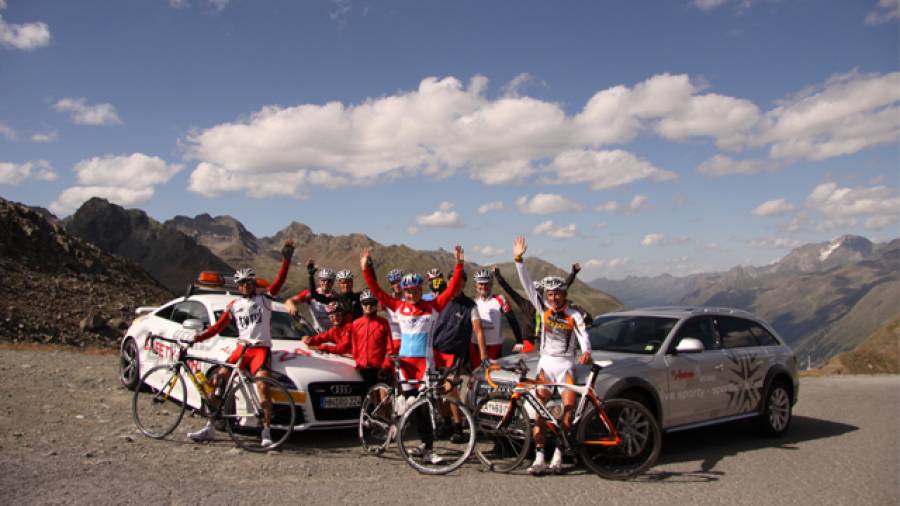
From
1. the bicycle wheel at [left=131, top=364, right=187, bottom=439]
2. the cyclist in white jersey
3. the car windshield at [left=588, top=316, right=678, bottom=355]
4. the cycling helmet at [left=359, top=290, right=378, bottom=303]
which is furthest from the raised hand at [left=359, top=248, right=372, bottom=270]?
the car windshield at [left=588, top=316, right=678, bottom=355]

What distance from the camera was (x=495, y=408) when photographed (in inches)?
275

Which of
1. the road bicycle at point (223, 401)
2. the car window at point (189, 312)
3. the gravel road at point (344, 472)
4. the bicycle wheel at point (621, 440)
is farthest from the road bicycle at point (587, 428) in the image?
the car window at point (189, 312)

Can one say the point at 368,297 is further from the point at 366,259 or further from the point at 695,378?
the point at 695,378

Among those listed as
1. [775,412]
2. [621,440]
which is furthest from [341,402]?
[775,412]

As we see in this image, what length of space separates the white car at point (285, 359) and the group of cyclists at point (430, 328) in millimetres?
280

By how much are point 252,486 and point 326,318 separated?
3.85 meters

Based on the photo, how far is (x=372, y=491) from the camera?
5.98m

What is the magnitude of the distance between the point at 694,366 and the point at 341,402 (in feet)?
14.2

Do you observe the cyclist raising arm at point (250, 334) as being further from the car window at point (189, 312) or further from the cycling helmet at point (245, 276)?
the car window at point (189, 312)

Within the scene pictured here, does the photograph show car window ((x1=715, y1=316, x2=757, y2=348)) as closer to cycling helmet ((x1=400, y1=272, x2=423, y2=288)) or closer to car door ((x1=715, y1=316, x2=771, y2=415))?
car door ((x1=715, y1=316, x2=771, y2=415))

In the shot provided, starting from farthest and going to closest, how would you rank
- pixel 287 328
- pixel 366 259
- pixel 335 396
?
pixel 287 328 < pixel 335 396 < pixel 366 259

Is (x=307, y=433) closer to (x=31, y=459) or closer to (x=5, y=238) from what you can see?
(x=31, y=459)

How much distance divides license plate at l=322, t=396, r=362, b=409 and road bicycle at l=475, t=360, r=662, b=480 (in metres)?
1.77

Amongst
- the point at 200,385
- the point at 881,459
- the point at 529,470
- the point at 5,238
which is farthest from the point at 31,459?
the point at 5,238
